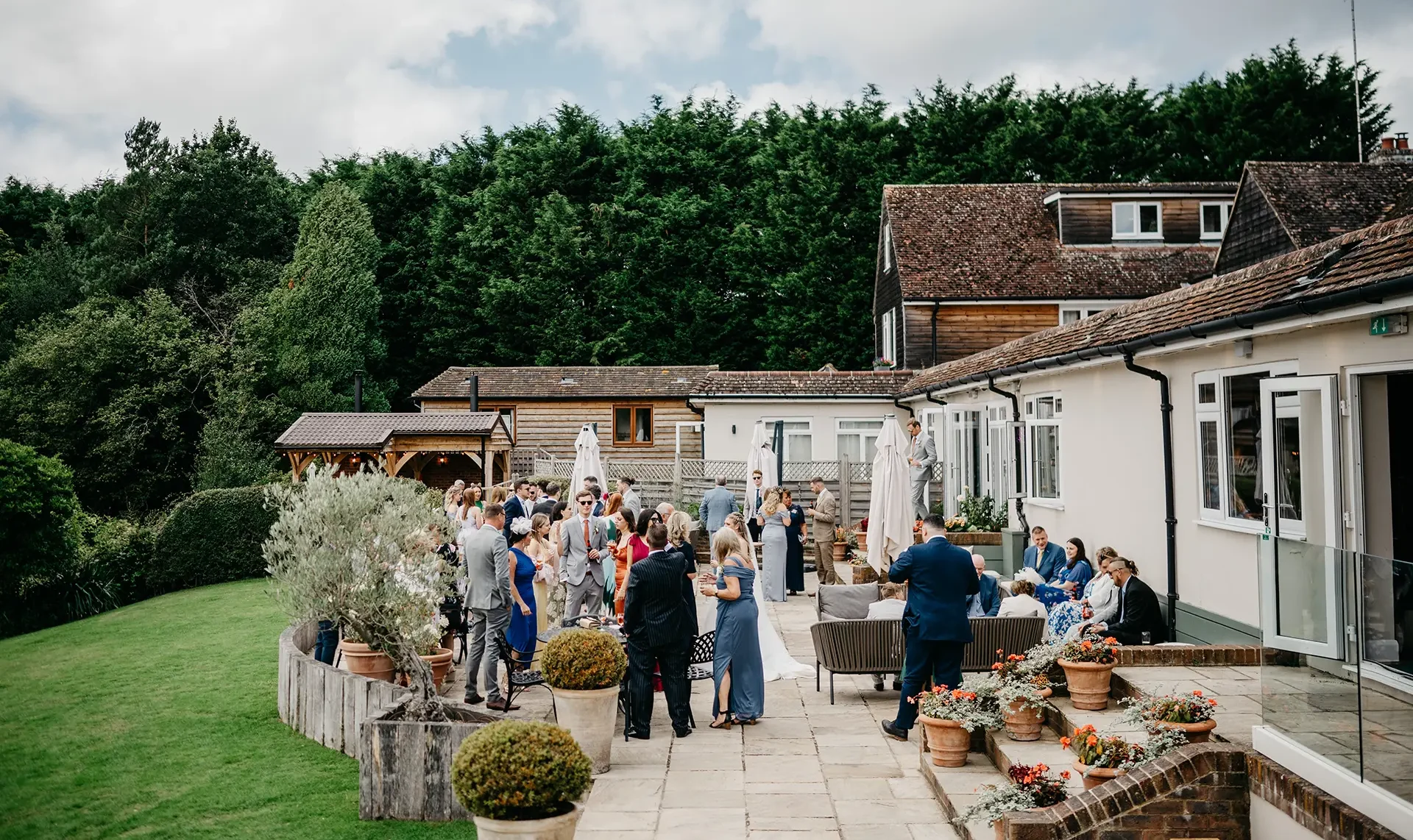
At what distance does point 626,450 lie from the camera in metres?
32.8

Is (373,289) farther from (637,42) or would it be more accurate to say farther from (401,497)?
(401,497)

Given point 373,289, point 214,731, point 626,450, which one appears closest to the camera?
point 214,731

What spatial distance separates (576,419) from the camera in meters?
33.0

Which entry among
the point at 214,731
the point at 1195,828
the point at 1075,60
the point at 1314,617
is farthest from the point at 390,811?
the point at 1075,60

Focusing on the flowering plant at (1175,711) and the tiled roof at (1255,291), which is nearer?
the flowering plant at (1175,711)

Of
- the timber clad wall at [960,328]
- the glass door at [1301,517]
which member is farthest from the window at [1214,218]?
the glass door at [1301,517]

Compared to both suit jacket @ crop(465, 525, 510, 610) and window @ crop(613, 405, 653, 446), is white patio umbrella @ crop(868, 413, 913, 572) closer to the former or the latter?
suit jacket @ crop(465, 525, 510, 610)

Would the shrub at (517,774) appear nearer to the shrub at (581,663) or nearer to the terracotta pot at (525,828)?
the terracotta pot at (525,828)

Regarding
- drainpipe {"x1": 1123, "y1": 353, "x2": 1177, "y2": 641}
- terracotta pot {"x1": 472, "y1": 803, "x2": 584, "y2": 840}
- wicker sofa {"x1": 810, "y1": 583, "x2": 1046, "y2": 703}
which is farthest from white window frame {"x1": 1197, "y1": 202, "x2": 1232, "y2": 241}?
terracotta pot {"x1": 472, "y1": 803, "x2": 584, "y2": 840}

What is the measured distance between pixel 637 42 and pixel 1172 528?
36.9 m

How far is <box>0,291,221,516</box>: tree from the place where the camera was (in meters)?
32.4

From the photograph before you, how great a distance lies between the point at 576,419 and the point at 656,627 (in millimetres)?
25061

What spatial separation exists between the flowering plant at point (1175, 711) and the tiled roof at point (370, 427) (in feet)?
75.3

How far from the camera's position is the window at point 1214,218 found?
28.0 metres
